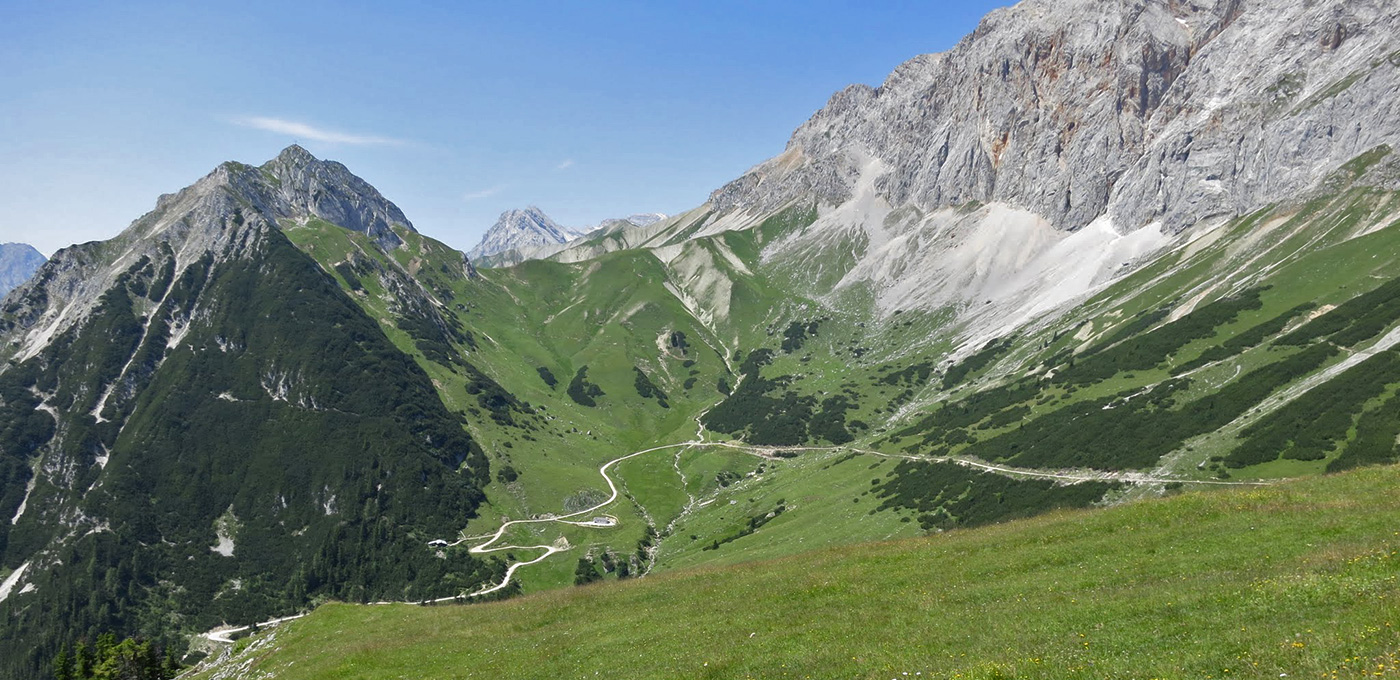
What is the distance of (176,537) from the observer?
194750 millimetres

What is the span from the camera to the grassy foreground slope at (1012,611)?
887 inches

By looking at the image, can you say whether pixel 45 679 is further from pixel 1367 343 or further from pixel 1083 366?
pixel 1367 343

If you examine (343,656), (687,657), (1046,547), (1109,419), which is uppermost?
(343,656)

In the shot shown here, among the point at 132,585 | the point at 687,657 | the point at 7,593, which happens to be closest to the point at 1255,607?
the point at 687,657

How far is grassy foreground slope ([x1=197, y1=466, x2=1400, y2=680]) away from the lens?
22531 mm

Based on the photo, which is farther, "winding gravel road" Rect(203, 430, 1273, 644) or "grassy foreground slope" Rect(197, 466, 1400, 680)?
"winding gravel road" Rect(203, 430, 1273, 644)

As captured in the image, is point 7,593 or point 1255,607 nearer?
point 1255,607

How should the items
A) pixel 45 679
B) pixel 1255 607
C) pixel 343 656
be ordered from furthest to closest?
pixel 45 679 < pixel 343 656 < pixel 1255 607

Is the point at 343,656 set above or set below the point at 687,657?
above

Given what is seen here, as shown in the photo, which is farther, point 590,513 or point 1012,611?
point 590,513

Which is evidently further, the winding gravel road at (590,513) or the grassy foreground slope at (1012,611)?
the winding gravel road at (590,513)

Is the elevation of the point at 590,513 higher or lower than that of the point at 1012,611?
lower

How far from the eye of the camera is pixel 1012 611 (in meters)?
30.2

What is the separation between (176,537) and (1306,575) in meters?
238
